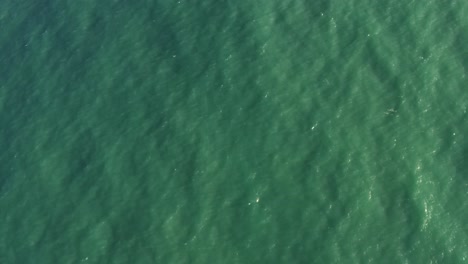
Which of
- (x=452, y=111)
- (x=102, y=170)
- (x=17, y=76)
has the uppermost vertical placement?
(x=17, y=76)

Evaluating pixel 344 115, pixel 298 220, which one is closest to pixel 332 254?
pixel 298 220

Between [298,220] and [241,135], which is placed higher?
[241,135]

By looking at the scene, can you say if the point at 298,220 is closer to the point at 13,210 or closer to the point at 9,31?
the point at 13,210

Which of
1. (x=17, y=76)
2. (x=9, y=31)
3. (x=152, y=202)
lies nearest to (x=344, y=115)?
(x=152, y=202)

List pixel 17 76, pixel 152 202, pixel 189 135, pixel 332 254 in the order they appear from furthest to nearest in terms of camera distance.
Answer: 1. pixel 17 76
2. pixel 189 135
3. pixel 152 202
4. pixel 332 254

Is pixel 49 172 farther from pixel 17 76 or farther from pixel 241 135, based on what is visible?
pixel 241 135

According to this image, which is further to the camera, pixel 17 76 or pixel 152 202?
pixel 17 76

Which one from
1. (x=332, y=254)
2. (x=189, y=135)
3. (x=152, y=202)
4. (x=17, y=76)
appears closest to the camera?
(x=332, y=254)
